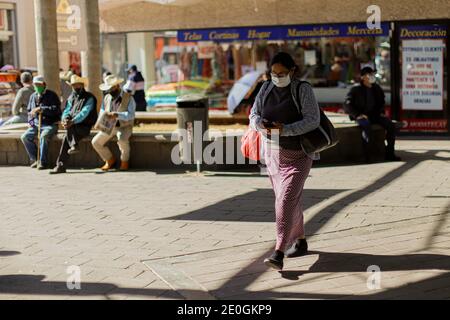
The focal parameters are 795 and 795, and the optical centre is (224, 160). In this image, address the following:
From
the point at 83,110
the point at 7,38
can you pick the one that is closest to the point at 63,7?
the point at 83,110

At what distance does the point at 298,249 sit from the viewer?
6.89 meters

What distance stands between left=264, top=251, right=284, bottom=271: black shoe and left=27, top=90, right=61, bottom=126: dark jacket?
284 inches

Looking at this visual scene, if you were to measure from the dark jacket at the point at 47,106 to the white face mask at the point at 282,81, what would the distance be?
6.93m

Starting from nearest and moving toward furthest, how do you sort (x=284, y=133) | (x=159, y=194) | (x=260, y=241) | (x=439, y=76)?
1. (x=284, y=133)
2. (x=260, y=241)
3. (x=159, y=194)
4. (x=439, y=76)

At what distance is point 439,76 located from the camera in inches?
630

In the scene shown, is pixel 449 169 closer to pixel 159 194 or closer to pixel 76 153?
pixel 159 194

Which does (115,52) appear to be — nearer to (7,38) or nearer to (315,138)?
(7,38)

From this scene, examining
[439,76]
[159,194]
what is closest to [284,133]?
[159,194]

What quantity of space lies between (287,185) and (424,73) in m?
10.5

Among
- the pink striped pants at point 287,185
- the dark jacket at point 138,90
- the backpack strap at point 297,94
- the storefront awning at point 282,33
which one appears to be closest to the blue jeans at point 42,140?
the dark jacket at point 138,90

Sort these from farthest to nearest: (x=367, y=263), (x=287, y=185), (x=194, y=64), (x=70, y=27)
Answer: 1. (x=194, y=64)
2. (x=70, y=27)
3. (x=367, y=263)
4. (x=287, y=185)
